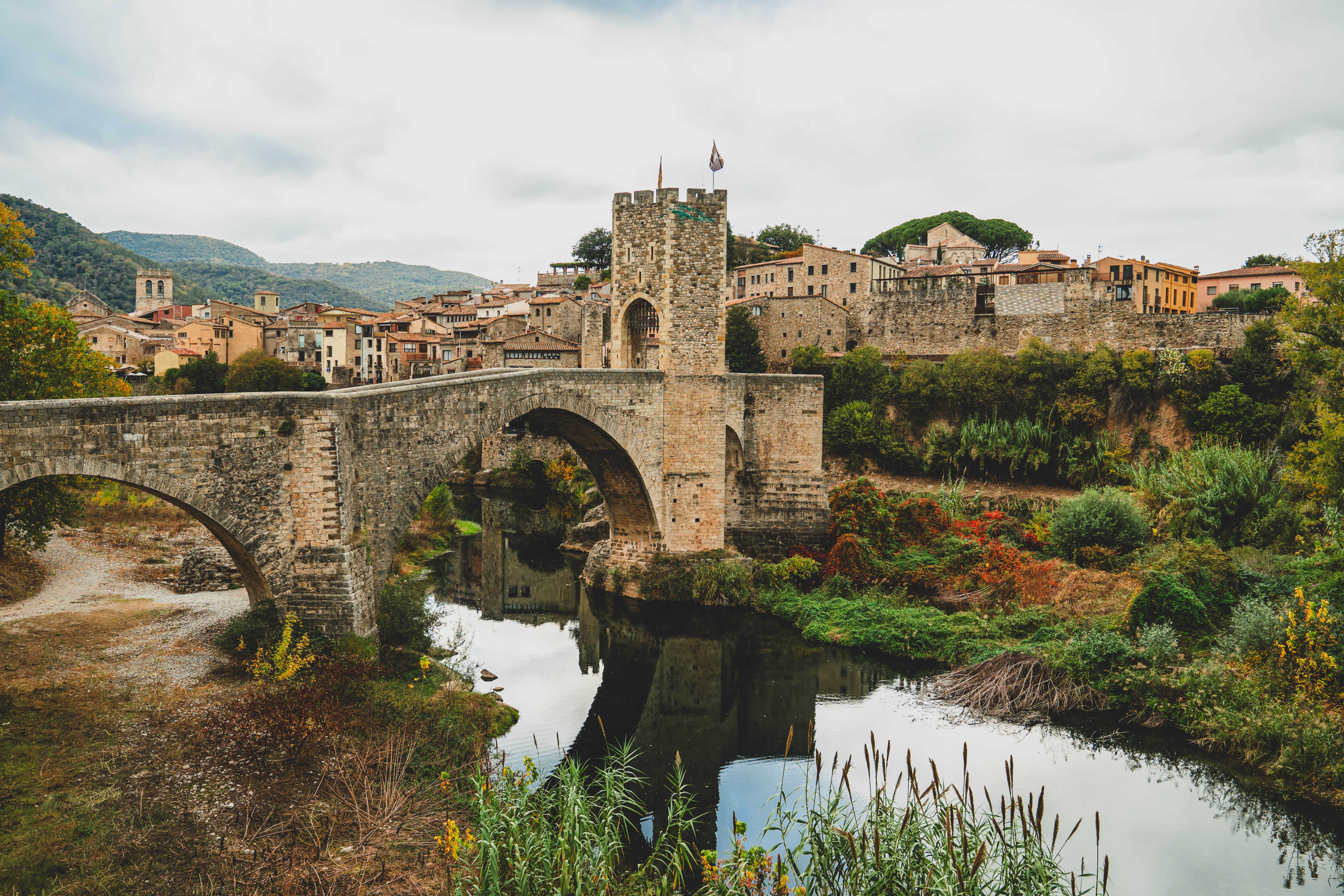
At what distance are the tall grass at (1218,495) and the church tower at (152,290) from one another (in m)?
85.5

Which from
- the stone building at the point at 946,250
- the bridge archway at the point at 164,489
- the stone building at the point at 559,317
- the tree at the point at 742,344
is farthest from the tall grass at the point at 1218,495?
the stone building at the point at 559,317

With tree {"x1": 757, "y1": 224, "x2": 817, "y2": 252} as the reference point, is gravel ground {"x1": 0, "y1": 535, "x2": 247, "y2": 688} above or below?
below

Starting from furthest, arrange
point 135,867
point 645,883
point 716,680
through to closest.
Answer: point 716,680, point 645,883, point 135,867

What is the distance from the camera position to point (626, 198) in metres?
18.1

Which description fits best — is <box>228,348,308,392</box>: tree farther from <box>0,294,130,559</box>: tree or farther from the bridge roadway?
the bridge roadway

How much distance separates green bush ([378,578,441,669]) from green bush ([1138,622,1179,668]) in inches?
414

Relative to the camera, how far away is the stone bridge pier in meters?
9.60

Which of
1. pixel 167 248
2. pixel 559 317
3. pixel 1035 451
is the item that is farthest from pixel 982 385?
pixel 167 248

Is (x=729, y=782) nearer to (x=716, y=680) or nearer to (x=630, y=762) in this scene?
(x=630, y=762)

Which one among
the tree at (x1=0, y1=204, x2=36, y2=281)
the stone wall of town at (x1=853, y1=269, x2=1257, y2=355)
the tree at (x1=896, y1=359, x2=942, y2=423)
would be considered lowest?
the tree at (x1=896, y1=359, x2=942, y2=423)

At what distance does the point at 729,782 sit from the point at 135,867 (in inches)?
265

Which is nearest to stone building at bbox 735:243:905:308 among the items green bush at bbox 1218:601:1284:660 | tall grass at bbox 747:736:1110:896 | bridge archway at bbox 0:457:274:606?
green bush at bbox 1218:601:1284:660

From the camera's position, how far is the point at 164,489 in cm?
962

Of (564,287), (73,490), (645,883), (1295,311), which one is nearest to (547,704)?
(645,883)
